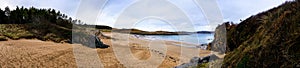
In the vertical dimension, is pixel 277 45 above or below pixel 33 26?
below

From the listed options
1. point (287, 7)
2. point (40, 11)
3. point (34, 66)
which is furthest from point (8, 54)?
point (40, 11)

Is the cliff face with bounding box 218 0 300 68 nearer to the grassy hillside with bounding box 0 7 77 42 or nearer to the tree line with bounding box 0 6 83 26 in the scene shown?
the grassy hillside with bounding box 0 7 77 42

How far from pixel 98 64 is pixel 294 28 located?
11.3 metres

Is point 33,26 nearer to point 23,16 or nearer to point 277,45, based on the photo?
point 23,16

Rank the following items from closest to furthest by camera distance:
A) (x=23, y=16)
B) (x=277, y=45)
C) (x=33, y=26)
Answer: (x=277, y=45)
(x=33, y=26)
(x=23, y=16)

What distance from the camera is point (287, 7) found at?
8094mm

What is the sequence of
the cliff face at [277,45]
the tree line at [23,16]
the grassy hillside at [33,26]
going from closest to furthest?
the cliff face at [277,45]
the grassy hillside at [33,26]
the tree line at [23,16]

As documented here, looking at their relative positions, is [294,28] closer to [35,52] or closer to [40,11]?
[35,52]

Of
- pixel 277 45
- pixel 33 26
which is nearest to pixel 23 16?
pixel 33 26

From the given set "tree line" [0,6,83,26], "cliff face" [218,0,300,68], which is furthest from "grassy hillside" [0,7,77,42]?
"cliff face" [218,0,300,68]

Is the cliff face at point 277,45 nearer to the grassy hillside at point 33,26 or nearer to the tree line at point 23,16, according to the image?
the grassy hillside at point 33,26

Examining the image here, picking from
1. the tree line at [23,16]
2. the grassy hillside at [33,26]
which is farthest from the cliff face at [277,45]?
the tree line at [23,16]

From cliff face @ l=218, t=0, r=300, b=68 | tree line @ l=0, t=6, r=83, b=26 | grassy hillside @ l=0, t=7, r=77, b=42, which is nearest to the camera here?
cliff face @ l=218, t=0, r=300, b=68

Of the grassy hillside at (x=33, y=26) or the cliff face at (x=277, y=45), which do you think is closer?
the cliff face at (x=277, y=45)
